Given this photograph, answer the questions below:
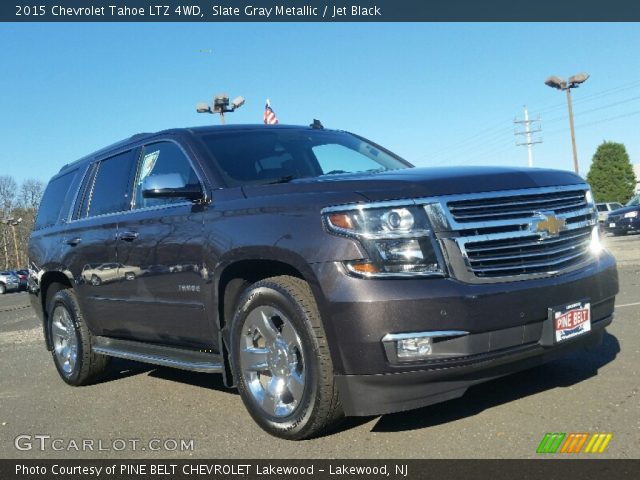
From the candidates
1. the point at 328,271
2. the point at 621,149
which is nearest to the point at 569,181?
the point at 328,271

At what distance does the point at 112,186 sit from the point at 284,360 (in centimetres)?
268

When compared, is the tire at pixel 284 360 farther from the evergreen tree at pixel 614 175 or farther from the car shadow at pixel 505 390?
the evergreen tree at pixel 614 175

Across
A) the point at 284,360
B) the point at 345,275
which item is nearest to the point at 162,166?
the point at 284,360

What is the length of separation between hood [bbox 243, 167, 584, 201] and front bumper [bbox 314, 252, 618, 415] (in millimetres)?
442

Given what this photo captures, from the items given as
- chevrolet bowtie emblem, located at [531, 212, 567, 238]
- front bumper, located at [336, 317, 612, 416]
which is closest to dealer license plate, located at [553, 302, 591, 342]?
front bumper, located at [336, 317, 612, 416]

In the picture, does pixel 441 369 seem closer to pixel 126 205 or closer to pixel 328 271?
pixel 328 271

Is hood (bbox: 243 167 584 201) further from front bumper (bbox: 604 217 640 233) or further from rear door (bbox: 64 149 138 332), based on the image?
front bumper (bbox: 604 217 640 233)

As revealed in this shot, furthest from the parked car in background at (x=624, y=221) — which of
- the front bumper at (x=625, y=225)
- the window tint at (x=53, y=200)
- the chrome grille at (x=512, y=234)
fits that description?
the chrome grille at (x=512, y=234)

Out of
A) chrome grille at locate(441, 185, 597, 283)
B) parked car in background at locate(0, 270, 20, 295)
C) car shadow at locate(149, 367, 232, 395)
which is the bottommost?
parked car in background at locate(0, 270, 20, 295)

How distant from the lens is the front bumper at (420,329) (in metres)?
3.17

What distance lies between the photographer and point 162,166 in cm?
495

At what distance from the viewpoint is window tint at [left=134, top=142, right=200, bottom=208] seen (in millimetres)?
4570

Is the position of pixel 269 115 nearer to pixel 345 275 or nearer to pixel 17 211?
pixel 345 275
